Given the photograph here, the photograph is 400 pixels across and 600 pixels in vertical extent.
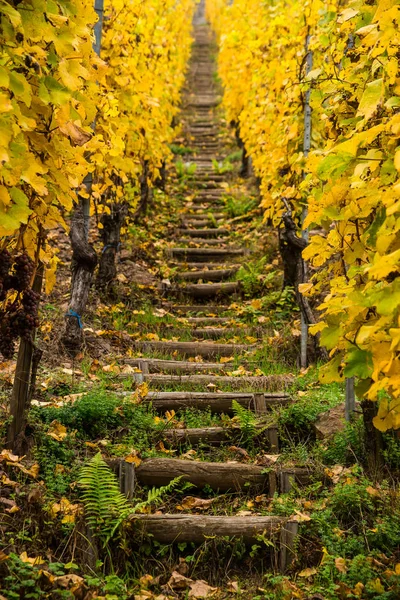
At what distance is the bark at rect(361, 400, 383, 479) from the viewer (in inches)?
156

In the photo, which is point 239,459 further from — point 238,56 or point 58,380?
point 238,56

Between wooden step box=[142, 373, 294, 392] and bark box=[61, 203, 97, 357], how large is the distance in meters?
0.68

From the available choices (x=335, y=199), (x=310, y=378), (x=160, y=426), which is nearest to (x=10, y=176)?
(x=335, y=199)

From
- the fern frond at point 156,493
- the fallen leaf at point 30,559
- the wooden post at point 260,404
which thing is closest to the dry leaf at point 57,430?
the fern frond at point 156,493

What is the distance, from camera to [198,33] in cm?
3294

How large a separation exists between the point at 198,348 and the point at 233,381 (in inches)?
45.2

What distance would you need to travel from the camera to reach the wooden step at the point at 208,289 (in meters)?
8.53

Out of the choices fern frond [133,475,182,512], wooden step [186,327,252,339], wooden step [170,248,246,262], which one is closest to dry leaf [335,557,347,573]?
fern frond [133,475,182,512]

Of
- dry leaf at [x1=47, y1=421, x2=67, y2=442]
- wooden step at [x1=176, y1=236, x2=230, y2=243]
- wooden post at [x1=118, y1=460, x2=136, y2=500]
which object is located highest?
wooden step at [x1=176, y1=236, x2=230, y2=243]

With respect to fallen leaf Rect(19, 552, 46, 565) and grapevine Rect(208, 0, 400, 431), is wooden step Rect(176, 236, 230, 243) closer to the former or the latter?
grapevine Rect(208, 0, 400, 431)

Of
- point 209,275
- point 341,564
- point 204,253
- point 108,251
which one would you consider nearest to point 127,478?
point 341,564

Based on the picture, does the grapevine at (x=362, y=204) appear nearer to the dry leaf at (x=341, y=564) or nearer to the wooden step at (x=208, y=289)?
the dry leaf at (x=341, y=564)

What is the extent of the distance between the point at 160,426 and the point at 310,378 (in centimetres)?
158

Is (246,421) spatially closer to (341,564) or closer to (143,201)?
(341,564)
